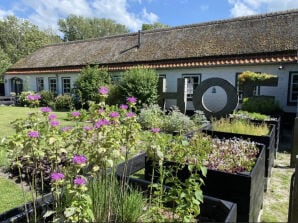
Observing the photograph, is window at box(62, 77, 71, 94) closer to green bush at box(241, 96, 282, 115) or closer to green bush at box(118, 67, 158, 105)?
green bush at box(118, 67, 158, 105)

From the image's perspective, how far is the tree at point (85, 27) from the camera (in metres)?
44.3

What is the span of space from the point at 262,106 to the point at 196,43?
6.57 m

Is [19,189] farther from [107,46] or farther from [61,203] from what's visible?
[107,46]

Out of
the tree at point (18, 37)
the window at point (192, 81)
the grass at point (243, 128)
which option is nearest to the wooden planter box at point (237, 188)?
the grass at point (243, 128)

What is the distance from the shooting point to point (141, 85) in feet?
39.9

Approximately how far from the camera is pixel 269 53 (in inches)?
450

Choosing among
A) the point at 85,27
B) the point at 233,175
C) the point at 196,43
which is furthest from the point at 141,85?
the point at 85,27

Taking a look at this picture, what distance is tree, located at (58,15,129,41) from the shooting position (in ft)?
145

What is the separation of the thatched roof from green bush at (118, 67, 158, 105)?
2462mm

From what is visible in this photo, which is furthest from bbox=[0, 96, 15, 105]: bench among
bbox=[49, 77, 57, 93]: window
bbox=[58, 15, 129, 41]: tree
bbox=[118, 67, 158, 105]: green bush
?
bbox=[58, 15, 129, 41]: tree

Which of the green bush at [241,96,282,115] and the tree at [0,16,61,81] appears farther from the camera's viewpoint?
the tree at [0,16,61,81]

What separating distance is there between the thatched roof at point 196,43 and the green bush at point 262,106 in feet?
10.1

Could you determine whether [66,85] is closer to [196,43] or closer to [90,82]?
[90,82]

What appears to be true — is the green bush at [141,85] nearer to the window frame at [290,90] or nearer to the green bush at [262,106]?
the green bush at [262,106]
